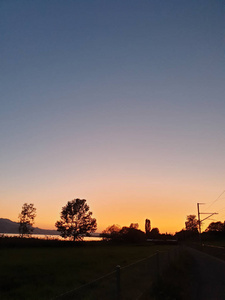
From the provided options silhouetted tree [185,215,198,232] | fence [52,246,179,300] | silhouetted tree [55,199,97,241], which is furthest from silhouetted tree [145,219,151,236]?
fence [52,246,179,300]

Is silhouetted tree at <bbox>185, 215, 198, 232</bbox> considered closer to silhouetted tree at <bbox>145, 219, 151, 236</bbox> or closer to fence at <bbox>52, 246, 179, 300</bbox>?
silhouetted tree at <bbox>145, 219, 151, 236</bbox>

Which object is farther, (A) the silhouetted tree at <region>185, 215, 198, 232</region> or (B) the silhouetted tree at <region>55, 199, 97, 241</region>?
(A) the silhouetted tree at <region>185, 215, 198, 232</region>

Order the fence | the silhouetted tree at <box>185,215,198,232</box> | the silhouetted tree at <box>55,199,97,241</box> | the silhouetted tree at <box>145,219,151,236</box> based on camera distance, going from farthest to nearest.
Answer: the silhouetted tree at <box>185,215,198,232</box>, the silhouetted tree at <box>145,219,151,236</box>, the silhouetted tree at <box>55,199,97,241</box>, the fence

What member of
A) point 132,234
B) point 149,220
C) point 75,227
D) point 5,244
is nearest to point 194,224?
point 149,220

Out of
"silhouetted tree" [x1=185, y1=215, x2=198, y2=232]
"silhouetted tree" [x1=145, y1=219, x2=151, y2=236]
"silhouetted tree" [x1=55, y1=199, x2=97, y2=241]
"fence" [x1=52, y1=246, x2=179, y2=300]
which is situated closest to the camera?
"fence" [x1=52, y1=246, x2=179, y2=300]

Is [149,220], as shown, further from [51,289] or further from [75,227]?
[51,289]

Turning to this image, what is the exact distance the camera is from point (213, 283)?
46.0ft

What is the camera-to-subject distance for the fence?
571 cm

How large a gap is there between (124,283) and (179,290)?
4.09 m

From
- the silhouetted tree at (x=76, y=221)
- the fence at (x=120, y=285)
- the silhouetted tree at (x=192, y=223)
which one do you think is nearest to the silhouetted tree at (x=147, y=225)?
the silhouetted tree at (x=192, y=223)

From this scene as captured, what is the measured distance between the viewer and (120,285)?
7.20 metres

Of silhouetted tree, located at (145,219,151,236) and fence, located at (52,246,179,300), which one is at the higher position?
silhouetted tree, located at (145,219,151,236)

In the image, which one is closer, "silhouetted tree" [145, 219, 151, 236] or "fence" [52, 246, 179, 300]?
"fence" [52, 246, 179, 300]

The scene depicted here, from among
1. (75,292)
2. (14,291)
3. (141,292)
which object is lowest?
(14,291)
